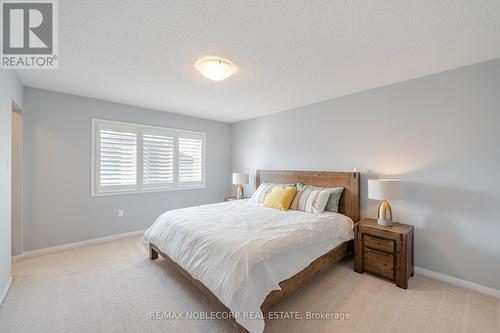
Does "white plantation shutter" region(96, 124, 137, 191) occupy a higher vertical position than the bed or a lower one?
higher

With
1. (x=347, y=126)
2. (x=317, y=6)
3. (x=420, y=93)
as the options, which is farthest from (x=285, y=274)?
(x=420, y=93)

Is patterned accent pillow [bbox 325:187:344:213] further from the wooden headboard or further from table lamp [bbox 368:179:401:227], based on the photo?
table lamp [bbox 368:179:401:227]

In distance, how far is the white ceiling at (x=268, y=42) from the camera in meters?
1.52

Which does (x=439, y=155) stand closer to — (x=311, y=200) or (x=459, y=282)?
(x=459, y=282)

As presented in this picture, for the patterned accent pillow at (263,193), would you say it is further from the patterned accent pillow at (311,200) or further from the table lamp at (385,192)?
the table lamp at (385,192)

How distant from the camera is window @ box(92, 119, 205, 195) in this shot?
3.65 metres

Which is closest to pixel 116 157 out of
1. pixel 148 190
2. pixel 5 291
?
pixel 148 190

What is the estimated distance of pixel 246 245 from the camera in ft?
6.07

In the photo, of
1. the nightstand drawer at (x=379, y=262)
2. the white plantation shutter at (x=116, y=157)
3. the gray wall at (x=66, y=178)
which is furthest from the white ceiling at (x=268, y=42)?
the nightstand drawer at (x=379, y=262)

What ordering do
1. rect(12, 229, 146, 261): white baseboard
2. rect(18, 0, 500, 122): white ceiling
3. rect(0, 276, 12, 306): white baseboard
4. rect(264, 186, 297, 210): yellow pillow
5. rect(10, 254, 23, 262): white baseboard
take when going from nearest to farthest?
rect(18, 0, 500, 122): white ceiling
rect(0, 276, 12, 306): white baseboard
rect(10, 254, 23, 262): white baseboard
rect(12, 229, 146, 261): white baseboard
rect(264, 186, 297, 210): yellow pillow

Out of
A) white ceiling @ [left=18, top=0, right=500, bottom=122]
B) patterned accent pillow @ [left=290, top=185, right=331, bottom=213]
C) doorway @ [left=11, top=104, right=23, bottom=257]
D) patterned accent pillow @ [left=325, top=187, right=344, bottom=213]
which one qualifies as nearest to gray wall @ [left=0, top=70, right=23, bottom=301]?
white ceiling @ [left=18, top=0, right=500, bottom=122]

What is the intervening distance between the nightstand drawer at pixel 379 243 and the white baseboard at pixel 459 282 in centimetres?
68

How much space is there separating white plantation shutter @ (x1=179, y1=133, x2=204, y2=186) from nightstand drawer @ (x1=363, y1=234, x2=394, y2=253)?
363cm

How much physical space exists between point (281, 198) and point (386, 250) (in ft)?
4.87
